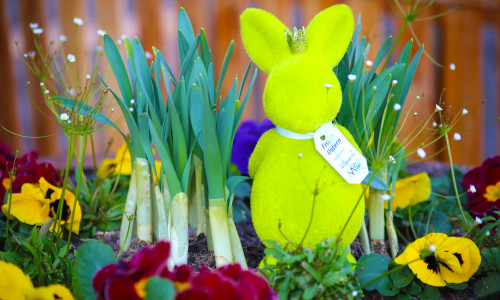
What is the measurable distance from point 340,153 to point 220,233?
8.8 inches

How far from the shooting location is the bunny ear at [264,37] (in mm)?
765

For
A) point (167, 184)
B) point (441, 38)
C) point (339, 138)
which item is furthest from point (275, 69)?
point (441, 38)

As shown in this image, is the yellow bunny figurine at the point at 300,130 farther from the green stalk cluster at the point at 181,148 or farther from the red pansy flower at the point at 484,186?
the red pansy flower at the point at 484,186

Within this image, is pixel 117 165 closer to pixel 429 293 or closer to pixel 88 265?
pixel 88 265

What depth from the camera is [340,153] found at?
2.42ft

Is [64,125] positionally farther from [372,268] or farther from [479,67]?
[479,67]

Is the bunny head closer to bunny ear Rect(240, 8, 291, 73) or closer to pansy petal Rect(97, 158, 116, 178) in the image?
bunny ear Rect(240, 8, 291, 73)

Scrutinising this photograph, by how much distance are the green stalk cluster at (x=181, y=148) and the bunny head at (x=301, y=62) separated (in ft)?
0.20

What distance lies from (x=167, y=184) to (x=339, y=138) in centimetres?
29

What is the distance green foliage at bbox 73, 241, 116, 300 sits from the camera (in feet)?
→ 2.05

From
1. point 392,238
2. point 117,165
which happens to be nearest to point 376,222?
point 392,238

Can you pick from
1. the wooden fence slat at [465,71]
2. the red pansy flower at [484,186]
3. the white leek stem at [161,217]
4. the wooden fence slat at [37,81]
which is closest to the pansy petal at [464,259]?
the red pansy flower at [484,186]

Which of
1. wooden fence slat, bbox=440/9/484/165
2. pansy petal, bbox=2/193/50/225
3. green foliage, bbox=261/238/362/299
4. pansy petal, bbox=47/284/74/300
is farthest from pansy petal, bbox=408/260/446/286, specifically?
wooden fence slat, bbox=440/9/484/165

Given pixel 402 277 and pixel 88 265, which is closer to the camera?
pixel 88 265
